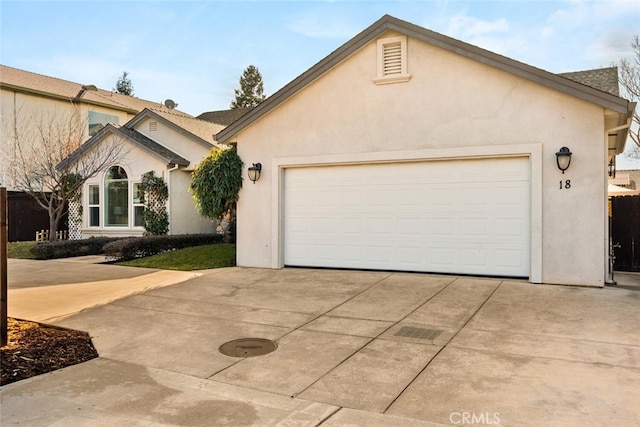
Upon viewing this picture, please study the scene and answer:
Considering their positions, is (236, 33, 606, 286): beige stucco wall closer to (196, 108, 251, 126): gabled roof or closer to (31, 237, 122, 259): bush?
(31, 237, 122, 259): bush

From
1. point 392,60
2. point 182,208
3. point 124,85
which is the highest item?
point 124,85

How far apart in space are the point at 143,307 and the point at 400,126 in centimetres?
621

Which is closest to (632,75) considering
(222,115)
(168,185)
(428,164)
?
(428,164)

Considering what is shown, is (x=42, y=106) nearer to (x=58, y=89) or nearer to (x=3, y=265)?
(x=58, y=89)

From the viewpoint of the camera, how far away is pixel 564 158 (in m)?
8.29

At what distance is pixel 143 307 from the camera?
24.2ft

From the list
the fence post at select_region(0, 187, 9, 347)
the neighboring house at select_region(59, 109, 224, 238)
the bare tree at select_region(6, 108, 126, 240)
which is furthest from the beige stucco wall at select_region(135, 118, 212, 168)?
the fence post at select_region(0, 187, 9, 347)

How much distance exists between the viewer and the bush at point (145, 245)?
1310 centimetres

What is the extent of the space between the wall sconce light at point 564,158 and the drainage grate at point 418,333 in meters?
4.54

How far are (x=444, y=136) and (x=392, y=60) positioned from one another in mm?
2059

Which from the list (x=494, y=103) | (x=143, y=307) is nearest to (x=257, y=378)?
(x=143, y=307)

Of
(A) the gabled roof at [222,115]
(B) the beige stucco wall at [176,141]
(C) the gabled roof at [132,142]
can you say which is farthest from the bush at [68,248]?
(A) the gabled roof at [222,115]

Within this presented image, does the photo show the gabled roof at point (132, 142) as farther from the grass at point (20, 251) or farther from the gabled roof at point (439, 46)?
the gabled roof at point (439, 46)

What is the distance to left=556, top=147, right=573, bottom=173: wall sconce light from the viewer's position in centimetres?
828
